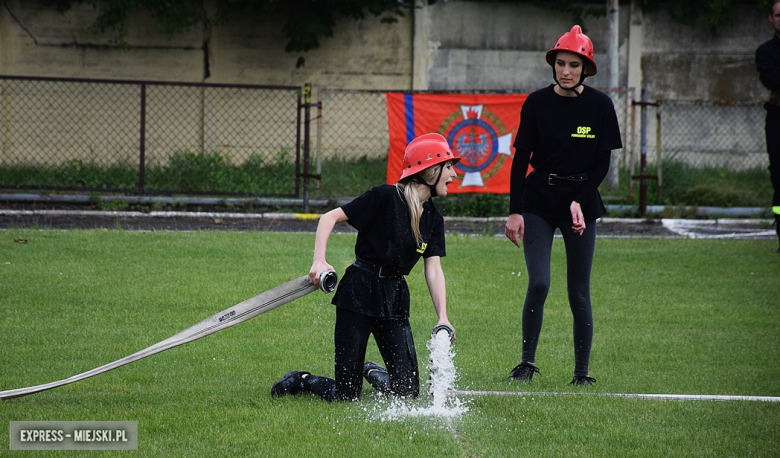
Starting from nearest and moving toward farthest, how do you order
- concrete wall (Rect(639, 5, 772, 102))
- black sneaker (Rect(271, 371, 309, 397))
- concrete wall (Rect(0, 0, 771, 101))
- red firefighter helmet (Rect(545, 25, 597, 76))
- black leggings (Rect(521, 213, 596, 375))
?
black sneaker (Rect(271, 371, 309, 397)), red firefighter helmet (Rect(545, 25, 597, 76)), black leggings (Rect(521, 213, 596, 375)), concrete wall (Rect(0, 0, 771, 101)), concrete wall (Rect(639, 5, 772, 102))

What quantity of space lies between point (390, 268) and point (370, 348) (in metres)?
1.73

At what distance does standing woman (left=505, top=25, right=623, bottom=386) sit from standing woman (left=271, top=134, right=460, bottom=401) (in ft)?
2.70

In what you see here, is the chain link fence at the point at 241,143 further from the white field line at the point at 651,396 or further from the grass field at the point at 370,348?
the white field line at the point at 651,396

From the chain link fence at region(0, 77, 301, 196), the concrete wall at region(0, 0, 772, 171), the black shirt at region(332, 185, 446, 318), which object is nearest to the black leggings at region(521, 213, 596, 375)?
the black shirt at region(332, 185, 446, 318)

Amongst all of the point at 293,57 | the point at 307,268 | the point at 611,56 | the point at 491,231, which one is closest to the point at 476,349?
the point at 307,268

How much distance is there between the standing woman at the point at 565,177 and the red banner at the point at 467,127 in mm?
7045

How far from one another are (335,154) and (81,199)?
18.1ft

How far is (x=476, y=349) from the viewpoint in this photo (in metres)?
5.90

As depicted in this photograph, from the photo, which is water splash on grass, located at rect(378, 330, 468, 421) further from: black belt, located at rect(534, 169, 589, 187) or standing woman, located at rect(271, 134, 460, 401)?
black belt, located at rect(534, 169, 589, 187)

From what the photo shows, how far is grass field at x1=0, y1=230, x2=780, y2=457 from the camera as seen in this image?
13.0 feet

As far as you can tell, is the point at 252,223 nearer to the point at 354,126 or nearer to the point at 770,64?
the point at 354,126

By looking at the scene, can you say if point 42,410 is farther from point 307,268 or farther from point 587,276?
point 307,268

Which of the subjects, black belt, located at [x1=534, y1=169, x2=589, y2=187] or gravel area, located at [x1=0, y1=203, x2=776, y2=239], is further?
gravel area, located at [x1=0, y1=203, x2=776, y2=239]

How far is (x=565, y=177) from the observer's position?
507 cm
